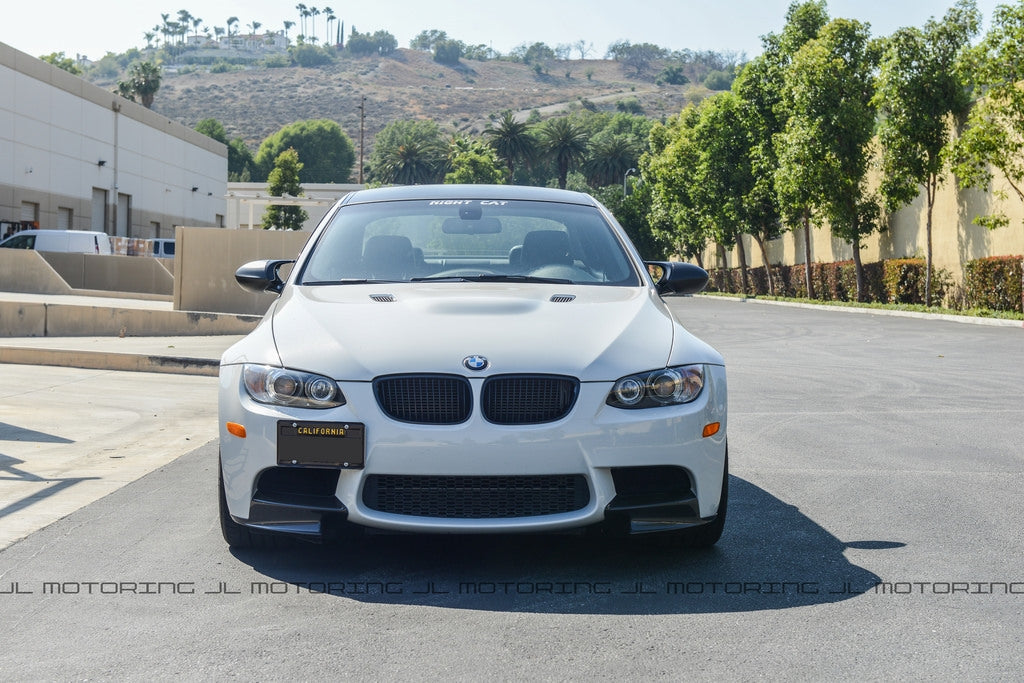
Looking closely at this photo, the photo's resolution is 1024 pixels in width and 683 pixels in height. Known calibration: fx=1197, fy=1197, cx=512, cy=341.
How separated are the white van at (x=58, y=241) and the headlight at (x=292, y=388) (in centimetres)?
3501

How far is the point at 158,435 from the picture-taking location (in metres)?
8.95

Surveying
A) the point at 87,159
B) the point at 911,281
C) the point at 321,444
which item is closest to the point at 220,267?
the point at 321,444

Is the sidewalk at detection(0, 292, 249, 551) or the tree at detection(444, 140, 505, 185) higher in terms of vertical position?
the tree at detection(444, 140, 505, 185)

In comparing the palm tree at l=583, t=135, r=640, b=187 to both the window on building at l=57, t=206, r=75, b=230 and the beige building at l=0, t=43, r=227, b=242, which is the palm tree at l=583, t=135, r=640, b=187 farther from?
the window on building at l=57, t=206, r=75, b=230

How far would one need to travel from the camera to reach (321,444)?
4402 millimetres

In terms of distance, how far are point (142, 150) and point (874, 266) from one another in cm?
3763

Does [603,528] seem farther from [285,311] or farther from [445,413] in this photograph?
[285,311]

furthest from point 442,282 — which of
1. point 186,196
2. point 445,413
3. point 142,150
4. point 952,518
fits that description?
point 186,196

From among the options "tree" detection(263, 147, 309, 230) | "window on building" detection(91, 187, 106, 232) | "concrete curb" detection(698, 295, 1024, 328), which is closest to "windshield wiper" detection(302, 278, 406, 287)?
"concrete curb" detection(698, 295, 1024, 328)

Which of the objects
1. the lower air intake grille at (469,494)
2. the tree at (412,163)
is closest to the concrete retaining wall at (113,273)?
the lower air intake grille at (469,494)

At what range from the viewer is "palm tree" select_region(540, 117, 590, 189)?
100125 millimetres

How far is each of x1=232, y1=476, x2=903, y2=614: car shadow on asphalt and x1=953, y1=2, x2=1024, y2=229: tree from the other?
73.1 ft

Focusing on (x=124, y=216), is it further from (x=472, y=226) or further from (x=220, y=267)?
(x=472, y=226)

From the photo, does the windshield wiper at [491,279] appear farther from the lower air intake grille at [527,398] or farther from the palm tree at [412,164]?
the palm tree at [412,164]
